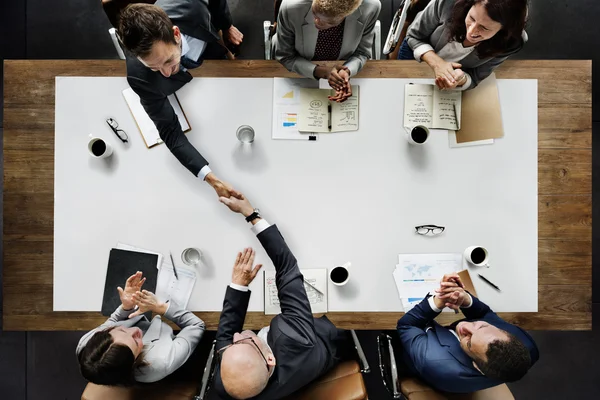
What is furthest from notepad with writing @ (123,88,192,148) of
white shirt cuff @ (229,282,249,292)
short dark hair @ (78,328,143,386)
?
short dark hair @ (78,328,143,386)

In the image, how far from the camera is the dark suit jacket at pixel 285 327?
5.29 ft

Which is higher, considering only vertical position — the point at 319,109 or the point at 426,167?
the point at 319,109

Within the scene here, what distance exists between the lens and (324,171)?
5.87ft

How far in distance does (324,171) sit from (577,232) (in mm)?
1166

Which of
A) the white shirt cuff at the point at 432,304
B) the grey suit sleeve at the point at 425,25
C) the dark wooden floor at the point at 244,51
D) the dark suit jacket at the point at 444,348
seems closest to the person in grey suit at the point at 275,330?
the dark suit jacket at the point at 444,348

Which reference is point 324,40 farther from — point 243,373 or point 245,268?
point 243,373

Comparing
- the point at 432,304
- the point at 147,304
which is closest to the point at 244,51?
the point at 147,304

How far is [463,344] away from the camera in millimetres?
1639

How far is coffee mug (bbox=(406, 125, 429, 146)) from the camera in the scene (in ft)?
5.62

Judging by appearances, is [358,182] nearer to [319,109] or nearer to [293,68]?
[319,109]

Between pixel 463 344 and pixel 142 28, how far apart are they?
1.70m

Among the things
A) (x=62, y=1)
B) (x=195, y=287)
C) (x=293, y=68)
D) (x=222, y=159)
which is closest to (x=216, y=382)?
(x=195, y=287)

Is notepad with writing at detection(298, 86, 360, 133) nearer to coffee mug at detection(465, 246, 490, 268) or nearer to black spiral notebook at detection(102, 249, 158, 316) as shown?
coffee mug at detection(465, 246, 490, 268)

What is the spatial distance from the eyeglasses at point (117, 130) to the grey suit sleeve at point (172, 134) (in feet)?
0.60
